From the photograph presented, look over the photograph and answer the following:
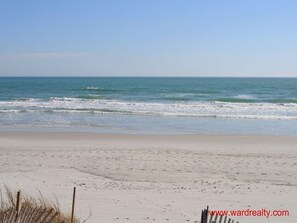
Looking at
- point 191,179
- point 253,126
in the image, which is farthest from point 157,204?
point 253,126

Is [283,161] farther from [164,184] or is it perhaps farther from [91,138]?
[91,138]

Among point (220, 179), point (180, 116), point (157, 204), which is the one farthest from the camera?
point (180, 116)

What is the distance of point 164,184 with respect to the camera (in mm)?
10180

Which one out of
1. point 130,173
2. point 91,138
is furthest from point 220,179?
point 91,138

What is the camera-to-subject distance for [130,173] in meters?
11.3

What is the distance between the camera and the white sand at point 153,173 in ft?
27.2

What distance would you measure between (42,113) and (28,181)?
18289 mm

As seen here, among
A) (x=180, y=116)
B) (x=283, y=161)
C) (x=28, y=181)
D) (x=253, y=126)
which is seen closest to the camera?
(x=28, y=181)

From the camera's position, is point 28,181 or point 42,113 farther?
point 42,113

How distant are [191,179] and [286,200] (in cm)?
264

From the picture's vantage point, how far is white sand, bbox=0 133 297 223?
829cm

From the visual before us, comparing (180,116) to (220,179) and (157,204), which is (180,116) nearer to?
(220,179)

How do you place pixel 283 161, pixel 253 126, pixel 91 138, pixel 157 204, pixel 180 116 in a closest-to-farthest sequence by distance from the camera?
pixel 157 204, pixel 283 161, pixel 91 138, pixel 253 126, pixel 180 116

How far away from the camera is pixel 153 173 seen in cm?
1138
